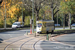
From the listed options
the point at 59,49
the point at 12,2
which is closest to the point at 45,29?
the point at 59,49

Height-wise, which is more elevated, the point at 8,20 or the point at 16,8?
the point at 16,8

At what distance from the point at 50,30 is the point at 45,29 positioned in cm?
127

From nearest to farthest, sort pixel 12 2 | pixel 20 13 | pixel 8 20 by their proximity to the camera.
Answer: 1. pixel 12 2
2. pixel 20 13
3. pixel 8 20

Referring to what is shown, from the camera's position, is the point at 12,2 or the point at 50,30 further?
the point at 12,2

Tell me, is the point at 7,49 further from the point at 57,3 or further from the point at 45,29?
the point at 57,3

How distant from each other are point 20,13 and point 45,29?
31.2m

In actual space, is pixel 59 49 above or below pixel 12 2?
below

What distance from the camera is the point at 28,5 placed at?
1620 inches

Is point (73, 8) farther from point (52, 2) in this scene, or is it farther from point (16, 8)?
point (16, 8)

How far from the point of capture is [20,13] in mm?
64062

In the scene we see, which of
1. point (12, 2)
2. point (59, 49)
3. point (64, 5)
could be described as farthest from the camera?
point (12, 2)

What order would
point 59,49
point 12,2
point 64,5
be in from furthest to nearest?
point 12,2 → point 64,5 → point 59,49

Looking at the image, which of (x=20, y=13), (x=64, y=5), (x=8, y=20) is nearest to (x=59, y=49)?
(x=64, y=5)

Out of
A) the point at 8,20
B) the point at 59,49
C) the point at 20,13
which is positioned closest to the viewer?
the point at 59,49
